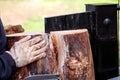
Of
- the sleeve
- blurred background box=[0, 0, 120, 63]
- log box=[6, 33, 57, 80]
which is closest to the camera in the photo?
the sleeve

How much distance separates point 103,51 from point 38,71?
0.62 m

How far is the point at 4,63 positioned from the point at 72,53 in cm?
37

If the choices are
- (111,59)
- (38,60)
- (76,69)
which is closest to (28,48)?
(38,60)

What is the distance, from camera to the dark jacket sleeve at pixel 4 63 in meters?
1.35

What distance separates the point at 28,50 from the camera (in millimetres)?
1446

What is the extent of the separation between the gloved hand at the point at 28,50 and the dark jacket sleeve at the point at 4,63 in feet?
0.11

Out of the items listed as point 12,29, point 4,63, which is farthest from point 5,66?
point 12,29

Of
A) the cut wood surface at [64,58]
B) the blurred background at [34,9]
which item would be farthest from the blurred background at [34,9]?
the cut wood surface at [64,58]

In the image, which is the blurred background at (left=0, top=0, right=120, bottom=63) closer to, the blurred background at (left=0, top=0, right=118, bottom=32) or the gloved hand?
the blurred background at (left=0, top=0, right=118, bottom=32)

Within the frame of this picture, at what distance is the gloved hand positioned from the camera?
143cm

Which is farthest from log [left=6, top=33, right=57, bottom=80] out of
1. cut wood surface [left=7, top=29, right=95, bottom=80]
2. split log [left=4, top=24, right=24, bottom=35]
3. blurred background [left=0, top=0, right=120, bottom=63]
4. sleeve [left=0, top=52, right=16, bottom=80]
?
blurred background [left=0, top=0, right=120, bottom=63]

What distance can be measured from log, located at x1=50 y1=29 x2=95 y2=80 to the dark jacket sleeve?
269 mm

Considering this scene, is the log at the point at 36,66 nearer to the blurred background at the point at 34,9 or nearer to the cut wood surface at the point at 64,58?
the cut wood surface at the point at 64,58

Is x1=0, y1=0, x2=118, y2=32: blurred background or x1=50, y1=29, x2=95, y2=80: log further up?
x1=0, y1=0, x2=118, y2=32: blurred background
